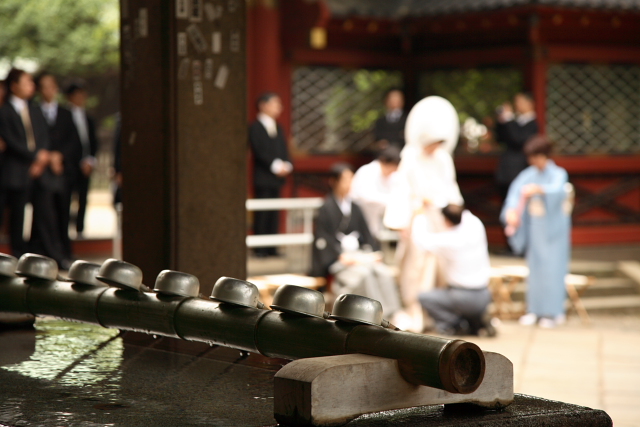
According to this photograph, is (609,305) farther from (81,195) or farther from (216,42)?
(216,42)

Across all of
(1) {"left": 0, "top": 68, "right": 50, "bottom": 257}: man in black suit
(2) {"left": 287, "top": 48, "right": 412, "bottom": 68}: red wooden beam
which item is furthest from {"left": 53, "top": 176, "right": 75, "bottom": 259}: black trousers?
(2) {"left": 287, "top": 48, "right": 412, "bottom": 68}: red wooden beam

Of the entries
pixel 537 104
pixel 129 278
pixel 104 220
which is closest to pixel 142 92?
pixel 129 278

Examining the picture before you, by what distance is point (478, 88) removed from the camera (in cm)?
1212

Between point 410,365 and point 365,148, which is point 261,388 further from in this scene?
point 365,148

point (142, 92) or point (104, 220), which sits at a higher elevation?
point (142, 92)

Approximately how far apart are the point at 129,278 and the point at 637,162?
11200mm

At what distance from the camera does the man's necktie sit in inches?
344

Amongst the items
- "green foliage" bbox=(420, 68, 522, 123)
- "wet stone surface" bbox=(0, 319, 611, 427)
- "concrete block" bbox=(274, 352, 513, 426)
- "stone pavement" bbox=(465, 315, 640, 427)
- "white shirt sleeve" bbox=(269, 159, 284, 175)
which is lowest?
"stone pavement" bbox=(465, 315, 640, 427)

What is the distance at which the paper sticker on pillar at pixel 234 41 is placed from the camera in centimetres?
340

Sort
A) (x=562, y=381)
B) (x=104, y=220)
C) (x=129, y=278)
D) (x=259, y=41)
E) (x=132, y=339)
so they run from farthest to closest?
(x=104, y=220), (x=259, y=41), (x=562, y=381), (x=132, y=339), (x=129, y=278)

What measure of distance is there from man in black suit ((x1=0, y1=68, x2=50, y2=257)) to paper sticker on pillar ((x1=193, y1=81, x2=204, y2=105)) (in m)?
5.79

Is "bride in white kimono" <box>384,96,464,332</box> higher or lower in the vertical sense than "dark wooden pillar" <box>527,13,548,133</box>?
lower

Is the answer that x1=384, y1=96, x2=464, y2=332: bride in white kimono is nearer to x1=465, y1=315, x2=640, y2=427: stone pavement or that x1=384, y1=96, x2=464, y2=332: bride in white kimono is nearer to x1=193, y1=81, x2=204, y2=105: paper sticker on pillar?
x1=465, y1=315, x2=640, y2=427: stone pavement

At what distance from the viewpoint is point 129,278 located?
189 centimetres
